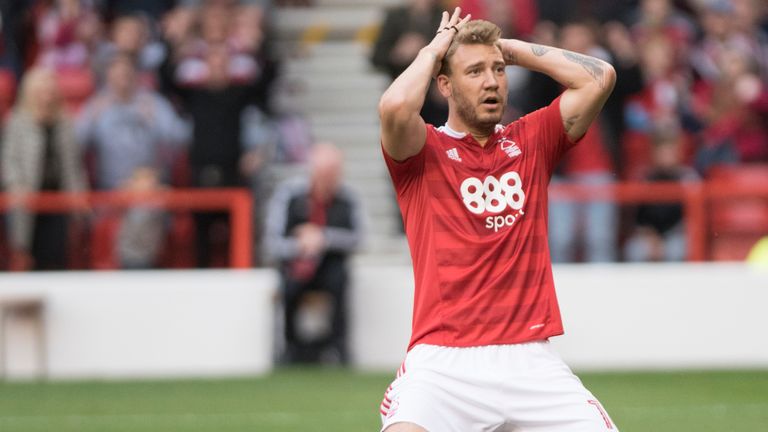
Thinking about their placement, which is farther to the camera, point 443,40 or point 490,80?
point 443,40

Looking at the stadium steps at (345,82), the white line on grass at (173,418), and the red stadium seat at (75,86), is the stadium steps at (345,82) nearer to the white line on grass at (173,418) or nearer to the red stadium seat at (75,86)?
the red stadium seat at (75,86)

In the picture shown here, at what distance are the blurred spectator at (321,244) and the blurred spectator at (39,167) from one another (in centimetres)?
186

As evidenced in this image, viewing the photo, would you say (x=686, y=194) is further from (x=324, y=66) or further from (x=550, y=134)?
(x=550, y=134)

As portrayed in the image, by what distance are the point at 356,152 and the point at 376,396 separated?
535cm

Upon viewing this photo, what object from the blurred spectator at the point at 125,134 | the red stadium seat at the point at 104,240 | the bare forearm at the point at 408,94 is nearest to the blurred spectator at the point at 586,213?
the blurred spectator at the point at 125,134

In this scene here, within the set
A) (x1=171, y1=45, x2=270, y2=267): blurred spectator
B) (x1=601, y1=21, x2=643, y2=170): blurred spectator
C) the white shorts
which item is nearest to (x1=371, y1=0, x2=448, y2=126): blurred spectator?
(x1=171, y1=45, x2=270, y2=267): blurred spectator

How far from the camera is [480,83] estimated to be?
598 centimetres

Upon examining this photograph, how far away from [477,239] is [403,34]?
8.00 metres

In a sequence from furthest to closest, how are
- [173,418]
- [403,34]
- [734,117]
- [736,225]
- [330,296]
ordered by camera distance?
[734,117], [403,34], [736,225], [330,296], [173,418]

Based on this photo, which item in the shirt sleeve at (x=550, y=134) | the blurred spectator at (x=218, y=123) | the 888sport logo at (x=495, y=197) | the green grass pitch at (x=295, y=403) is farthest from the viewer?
the blurred spectator at (x=218, y=123)

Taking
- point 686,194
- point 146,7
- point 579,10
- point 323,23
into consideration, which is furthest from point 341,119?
point 686,194

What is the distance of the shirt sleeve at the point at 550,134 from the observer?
6246 mm

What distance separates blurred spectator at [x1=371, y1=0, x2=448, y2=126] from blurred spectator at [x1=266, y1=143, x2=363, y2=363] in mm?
1114

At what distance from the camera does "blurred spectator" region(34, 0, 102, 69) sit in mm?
15070
